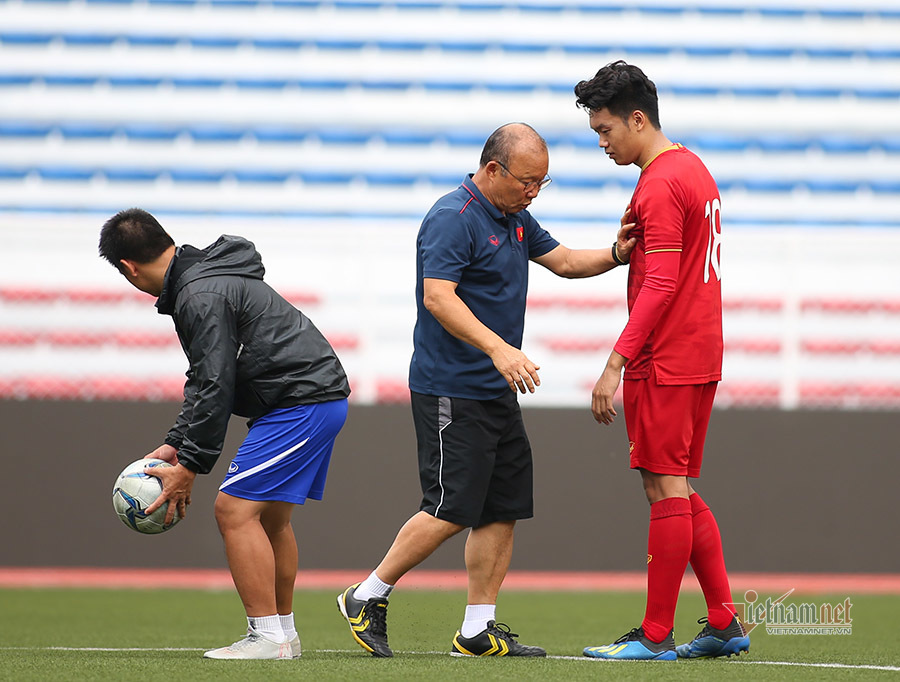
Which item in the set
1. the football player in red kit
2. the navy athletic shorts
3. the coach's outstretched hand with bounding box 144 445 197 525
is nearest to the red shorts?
the football player in red kit

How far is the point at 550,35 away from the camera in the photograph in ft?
32.5

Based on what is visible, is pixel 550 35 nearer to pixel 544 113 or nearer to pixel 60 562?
pixel 544 113

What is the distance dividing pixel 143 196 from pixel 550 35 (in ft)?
12.1

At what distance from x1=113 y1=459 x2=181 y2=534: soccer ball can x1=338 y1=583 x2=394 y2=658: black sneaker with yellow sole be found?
517mm

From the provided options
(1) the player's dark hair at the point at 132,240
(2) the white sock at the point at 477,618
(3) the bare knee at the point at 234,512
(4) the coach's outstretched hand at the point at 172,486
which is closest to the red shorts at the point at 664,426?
(2) the white sock at the point at 477,618

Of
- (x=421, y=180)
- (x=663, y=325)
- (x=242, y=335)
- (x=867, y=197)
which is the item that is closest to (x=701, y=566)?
(x=663, y=325)

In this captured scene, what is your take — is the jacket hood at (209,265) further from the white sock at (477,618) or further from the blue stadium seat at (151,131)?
the blue stadium seat at (151,131)

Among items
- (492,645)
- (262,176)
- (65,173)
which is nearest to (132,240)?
(492,645)

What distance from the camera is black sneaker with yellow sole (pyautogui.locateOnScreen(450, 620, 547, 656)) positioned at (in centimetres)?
313

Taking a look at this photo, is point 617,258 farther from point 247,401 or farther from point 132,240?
point 132,240

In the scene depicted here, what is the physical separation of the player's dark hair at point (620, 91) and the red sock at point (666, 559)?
103 cm

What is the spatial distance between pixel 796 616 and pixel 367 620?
2.28 metres

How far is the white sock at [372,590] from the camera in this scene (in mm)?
3074

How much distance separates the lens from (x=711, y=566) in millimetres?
3109
